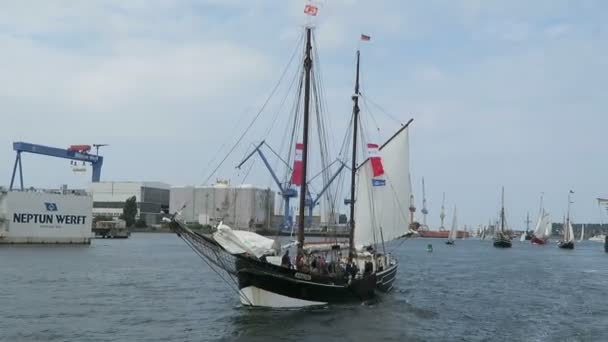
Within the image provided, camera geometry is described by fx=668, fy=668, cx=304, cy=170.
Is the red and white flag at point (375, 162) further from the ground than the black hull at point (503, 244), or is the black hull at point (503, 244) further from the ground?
the red and white flag at point (375, 162)

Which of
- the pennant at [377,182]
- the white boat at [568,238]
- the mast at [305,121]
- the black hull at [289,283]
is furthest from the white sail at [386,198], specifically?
the white boat at [568,238]

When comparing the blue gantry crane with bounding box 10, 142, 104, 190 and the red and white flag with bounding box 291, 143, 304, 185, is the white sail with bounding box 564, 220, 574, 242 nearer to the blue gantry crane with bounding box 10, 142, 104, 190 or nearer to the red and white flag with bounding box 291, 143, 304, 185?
the blue gantry crane with bounding box 10, 142, 104, 190

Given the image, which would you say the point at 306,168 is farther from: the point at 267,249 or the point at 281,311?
the point at 281,311

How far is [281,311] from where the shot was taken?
3045 centimetres

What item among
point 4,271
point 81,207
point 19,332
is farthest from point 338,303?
point 81,207

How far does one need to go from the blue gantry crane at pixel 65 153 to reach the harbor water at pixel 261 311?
51.0 meters

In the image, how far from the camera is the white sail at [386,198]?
144 feet

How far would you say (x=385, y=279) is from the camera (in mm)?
39719

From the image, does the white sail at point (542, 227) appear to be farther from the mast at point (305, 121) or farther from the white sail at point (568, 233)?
the mast at point (305, 121)

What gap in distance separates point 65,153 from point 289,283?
303ft

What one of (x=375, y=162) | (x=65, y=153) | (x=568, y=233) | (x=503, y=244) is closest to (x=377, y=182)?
(x=375, y=162)

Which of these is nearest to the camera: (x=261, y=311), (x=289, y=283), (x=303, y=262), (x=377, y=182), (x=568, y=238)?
(x=289, y=283)

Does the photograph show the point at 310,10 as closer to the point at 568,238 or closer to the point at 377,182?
the point at 377,182

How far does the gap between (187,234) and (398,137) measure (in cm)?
2027
